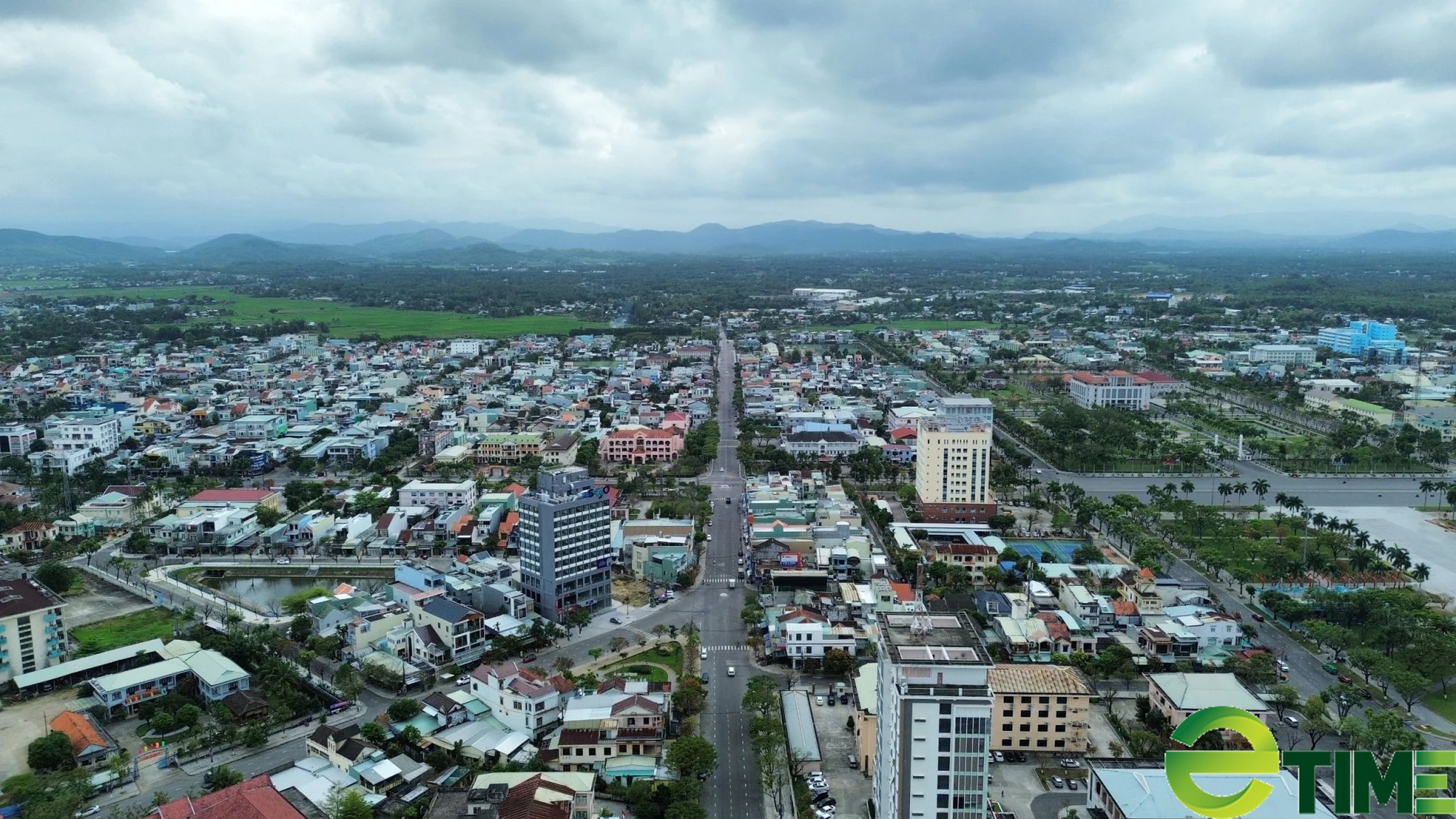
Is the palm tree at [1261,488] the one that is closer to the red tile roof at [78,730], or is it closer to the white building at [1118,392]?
the white building at [1118,392]

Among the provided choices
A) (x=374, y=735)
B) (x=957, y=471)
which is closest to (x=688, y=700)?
(x=374, y=735)

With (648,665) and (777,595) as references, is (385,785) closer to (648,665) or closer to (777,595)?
(648,665)

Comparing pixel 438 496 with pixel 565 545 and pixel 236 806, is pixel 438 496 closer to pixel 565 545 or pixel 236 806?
pixel 565 545

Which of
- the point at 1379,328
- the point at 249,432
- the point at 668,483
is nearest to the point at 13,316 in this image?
the point at 249,432

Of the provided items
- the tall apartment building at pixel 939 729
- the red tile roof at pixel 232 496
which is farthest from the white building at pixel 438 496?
the tall apartment building at pixel 939 729

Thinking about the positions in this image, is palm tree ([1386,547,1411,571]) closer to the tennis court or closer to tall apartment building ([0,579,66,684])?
the tennis court
